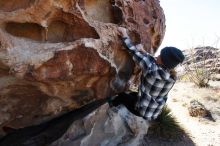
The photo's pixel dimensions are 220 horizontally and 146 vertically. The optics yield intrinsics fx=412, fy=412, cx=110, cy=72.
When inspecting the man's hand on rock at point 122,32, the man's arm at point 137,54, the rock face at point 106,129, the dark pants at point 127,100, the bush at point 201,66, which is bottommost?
the bush at point 201,66

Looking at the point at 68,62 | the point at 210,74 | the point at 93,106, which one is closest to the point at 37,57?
the point at 68,62

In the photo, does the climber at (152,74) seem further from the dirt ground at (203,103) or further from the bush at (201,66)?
the bush at (201,66)

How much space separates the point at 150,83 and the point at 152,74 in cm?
15

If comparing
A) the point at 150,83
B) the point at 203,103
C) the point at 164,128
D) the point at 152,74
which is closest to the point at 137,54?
the point at 152,74

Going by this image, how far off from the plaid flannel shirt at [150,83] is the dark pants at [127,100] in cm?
14

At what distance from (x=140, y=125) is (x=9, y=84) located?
6.78 feet

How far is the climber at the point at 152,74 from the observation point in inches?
214

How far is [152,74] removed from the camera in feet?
17.9

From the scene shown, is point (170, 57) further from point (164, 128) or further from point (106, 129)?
point (164, 128)

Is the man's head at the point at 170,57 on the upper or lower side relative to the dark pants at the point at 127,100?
upper

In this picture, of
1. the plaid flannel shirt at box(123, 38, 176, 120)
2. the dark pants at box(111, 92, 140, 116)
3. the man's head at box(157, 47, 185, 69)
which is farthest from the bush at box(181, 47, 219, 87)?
the man's head at box(157, 47, 185, 69)

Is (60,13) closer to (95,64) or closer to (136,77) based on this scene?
(95,64)

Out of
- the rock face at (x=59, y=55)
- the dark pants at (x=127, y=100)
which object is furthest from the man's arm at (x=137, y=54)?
the dark pants at (x=127, y=100)

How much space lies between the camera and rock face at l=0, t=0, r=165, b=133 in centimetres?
458
